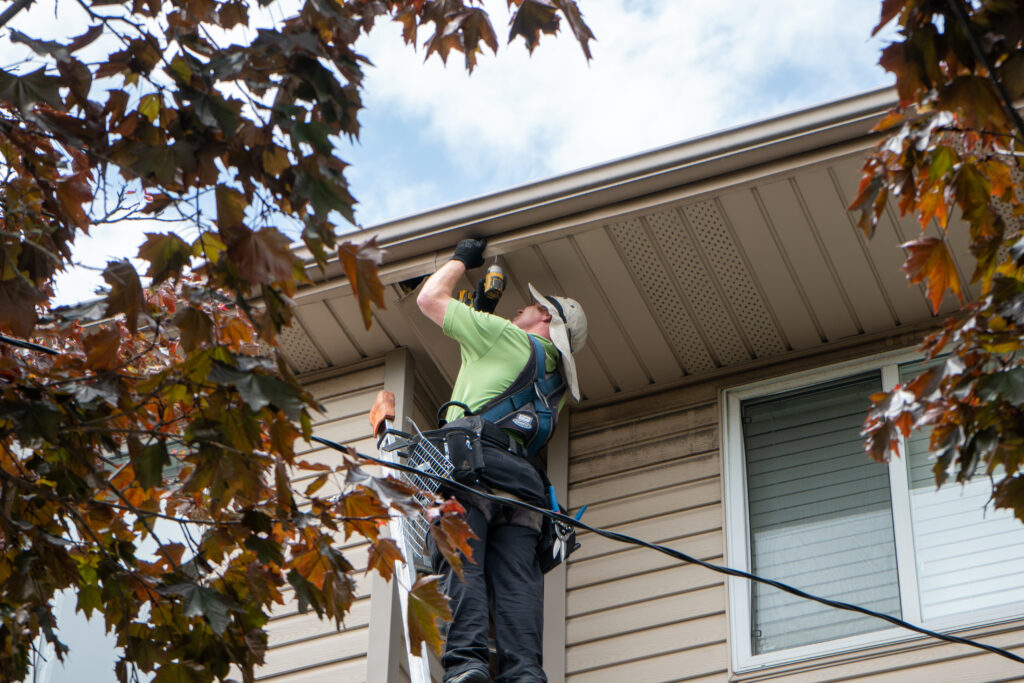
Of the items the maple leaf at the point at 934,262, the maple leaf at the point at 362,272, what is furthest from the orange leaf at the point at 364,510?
the maple leaf at the point at 934,262

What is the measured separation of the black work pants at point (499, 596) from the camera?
5723mm

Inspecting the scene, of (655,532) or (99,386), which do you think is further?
(655,532)

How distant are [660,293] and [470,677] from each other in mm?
2844

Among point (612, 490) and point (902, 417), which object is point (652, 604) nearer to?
point (612, 490)

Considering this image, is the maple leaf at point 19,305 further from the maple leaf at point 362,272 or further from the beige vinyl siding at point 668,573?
the beige vinyl siding at point 668,573

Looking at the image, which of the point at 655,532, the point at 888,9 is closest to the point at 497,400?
the point at 655,532

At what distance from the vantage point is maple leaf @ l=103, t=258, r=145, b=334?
4.00 m

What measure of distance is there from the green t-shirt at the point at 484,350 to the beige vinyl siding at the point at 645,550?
1.30 m

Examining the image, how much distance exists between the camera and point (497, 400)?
6625mm

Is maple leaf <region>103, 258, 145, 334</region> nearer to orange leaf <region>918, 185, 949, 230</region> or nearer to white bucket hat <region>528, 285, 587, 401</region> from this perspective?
orange leaf <region>918, 185, 949, 230</region>

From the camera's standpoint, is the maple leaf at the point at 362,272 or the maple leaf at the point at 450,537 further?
the maple leaf at the point at 450,537

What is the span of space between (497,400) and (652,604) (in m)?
1.40

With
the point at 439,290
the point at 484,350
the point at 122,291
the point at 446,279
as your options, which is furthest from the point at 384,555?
the point at 446,279

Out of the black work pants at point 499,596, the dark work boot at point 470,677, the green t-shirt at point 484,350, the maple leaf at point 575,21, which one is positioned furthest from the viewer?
the green t-shirt at point 484,350
